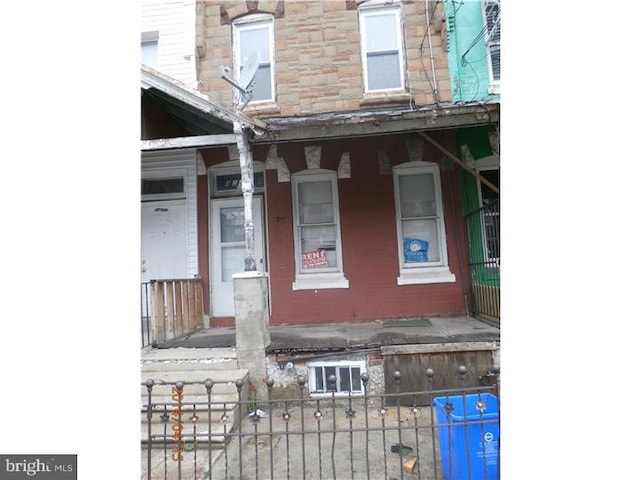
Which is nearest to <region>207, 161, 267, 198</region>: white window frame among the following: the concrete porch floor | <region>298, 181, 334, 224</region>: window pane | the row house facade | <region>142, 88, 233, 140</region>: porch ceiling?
the row house facade

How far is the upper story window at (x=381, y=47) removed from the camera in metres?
7.72

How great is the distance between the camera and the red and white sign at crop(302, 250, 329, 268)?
745 cm

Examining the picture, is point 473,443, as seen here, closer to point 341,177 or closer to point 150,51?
point 341,177

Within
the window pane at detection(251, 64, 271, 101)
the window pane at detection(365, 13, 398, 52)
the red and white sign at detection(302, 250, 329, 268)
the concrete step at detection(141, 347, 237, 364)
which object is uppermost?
the window pane at detection(365, 13, 398, 52)

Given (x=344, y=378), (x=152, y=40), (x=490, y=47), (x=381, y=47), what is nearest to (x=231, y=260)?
(x=344, y=378)

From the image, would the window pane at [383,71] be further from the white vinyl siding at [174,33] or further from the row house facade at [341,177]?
the white vinyl siding at [174,33]

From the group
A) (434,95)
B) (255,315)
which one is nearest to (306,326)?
(255,315)

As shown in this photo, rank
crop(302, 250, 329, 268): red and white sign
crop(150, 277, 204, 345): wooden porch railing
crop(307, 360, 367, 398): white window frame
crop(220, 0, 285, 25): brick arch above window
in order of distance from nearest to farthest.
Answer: crop(307, 360, 367, 398): white window frame, crop(150, 277, 204, 345): wooden porch railing, crop(302, 250, 329, 268): red and white sign, crop(220, 0, 285, 25): brick arch above window

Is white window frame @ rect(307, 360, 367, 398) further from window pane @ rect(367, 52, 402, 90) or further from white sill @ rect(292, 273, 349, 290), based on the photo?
window pane @ rect(367, 52, 402, 90)

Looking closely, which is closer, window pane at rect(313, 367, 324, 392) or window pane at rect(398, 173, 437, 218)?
window pane at rect(313, 367, 324, 392)

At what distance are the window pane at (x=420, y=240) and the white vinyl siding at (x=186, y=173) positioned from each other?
4015mm

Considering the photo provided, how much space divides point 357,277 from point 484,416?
435 cm

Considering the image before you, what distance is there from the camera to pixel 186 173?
7.79 metres

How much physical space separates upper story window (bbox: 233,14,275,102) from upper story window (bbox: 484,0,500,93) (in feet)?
13.7
